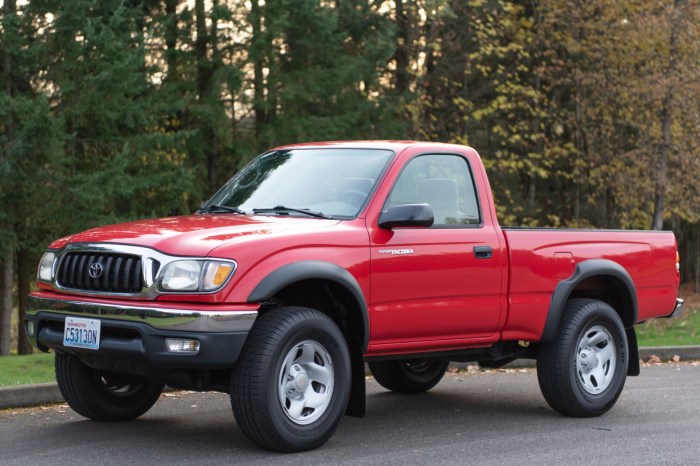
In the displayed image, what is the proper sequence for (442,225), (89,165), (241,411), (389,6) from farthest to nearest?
(389,6), (89,165), (442,225), (241,411)

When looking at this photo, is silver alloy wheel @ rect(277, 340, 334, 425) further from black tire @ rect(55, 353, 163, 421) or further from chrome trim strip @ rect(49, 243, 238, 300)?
black tire @ rect(55, 353, 163, 421)

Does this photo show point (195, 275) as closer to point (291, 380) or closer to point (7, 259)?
point (291, 380)

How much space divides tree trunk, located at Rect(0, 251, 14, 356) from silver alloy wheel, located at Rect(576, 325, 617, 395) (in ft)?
44.1

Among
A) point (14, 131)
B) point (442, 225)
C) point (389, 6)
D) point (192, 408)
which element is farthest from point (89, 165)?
point (442, 225)

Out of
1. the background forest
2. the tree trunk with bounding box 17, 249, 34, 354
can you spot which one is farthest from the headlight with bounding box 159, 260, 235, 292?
the tree trunk with bounding box 17, 249, 34, 354

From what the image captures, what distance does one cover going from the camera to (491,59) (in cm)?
2570

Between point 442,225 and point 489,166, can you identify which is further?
point 489,166

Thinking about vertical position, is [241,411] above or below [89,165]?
below

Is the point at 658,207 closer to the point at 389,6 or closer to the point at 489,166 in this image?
the point at 489,166

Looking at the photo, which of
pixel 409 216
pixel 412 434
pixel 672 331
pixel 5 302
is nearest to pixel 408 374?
pixel 412 434

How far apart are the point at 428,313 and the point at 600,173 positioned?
18.0m

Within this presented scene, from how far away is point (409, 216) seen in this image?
6949 millimetres

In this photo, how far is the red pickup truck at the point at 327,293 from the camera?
20.6 ft

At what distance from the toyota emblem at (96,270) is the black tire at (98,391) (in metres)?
0.99
